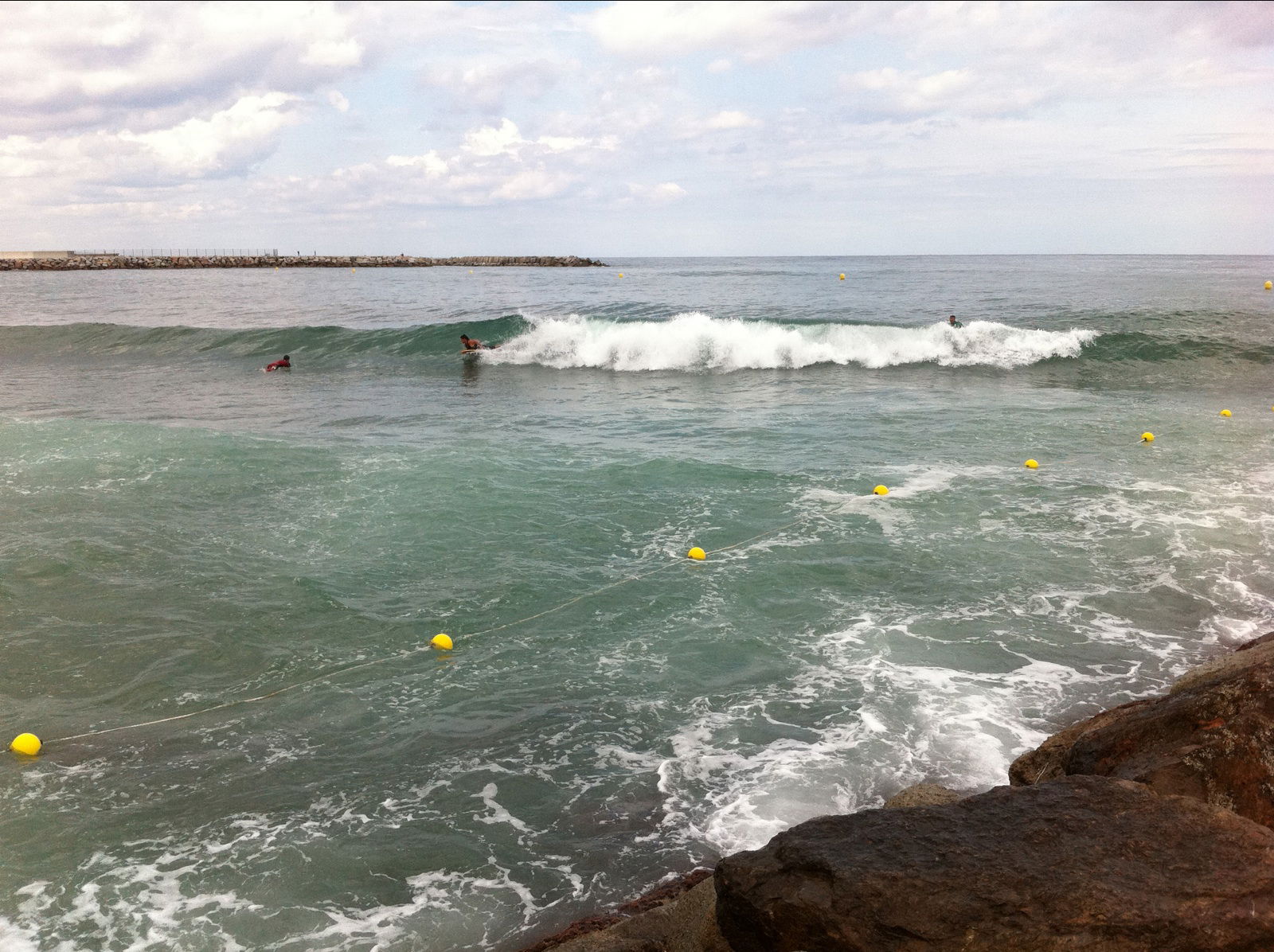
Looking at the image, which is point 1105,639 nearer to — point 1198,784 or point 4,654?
point 1198,784

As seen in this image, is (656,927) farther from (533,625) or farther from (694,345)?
(694,345)

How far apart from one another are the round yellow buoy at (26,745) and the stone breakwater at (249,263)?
96992mm

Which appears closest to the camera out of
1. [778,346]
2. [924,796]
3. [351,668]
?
[924,796]

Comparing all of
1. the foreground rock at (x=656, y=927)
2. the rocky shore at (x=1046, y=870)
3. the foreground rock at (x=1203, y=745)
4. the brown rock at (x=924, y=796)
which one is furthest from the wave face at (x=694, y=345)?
the rocky shore at (x=1046, y=870)

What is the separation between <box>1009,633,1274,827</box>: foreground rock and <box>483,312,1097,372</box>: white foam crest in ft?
73.3

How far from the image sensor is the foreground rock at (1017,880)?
3254mm

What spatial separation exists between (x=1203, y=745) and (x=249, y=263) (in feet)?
365

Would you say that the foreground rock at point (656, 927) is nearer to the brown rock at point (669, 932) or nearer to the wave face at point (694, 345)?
the brown rock at point (669, 932)

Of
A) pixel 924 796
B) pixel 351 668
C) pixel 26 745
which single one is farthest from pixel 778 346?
pixel 26 745

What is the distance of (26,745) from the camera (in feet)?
21.4

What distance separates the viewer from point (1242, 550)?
34.2ft

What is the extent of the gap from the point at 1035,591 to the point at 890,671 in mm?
2728

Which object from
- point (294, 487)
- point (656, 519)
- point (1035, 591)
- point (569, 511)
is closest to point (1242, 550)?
point (1035, 591)

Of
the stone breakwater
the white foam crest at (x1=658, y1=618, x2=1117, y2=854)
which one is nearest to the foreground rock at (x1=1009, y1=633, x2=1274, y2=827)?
the white foam crest at (x1=658, y1=618, x2=1117, y2=854)
